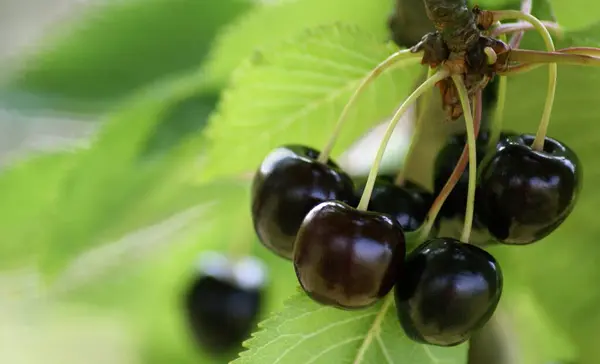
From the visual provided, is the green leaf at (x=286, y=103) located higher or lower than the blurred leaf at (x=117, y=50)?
lower

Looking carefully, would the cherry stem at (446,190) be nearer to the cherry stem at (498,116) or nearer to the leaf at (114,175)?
the cherry stem at (498,116)

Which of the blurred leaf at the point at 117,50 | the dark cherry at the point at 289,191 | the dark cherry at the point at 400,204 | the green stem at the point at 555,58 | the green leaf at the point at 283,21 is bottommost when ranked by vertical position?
the dark cherry at the point at 400,204

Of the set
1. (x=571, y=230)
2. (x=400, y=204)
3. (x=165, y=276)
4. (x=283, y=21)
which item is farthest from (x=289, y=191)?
(x=165, y=276)

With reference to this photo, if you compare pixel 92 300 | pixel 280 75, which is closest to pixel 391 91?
pixel 280 75

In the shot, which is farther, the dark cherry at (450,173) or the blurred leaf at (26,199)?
the blurred leaf at (26,199)

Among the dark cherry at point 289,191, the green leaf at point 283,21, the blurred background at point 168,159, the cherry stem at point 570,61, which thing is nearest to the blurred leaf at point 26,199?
the blurred background at point 168,159

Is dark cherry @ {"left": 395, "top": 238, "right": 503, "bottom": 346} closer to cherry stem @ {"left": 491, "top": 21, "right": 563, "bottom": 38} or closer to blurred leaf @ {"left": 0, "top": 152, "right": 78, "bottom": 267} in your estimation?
cherry stem @ {"left": 491, "top": 21, "right": 563, "bottom": 38}

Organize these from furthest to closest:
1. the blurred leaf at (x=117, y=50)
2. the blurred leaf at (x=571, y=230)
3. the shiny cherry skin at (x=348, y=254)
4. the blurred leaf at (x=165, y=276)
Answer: the blurred leaf at (x=165, y=276)
the blurred leaf at (x=117, y=50)
the blurred leaf at (x=571, y=230)
the shiny cherry skin at (x=348, y=254)

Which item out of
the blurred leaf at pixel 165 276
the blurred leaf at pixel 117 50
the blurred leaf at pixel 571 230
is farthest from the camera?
the blurred leaf at pixel 165 276
